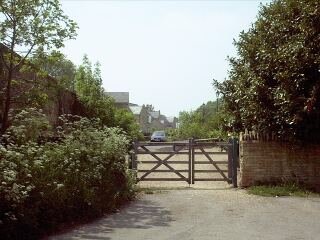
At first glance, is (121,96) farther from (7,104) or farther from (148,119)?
(7,104)

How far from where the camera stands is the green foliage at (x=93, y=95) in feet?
104

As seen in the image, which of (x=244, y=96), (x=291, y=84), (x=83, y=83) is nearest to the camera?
(x=291, y=84)

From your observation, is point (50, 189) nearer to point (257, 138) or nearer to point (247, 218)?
point (247, 218)

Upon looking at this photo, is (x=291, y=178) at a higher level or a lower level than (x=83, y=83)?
lower

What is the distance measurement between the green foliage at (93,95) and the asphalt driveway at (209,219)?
18211 millimetres

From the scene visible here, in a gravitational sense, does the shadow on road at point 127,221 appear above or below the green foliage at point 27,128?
below

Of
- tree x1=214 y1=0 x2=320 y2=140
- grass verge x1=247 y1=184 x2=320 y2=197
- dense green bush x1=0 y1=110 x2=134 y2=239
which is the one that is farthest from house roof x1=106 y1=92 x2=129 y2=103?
dense green bush x1=0 y1=110 x2=134 y2=239

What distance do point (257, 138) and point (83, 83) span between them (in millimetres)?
23263

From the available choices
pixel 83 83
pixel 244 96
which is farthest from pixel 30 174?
pixel 83 83

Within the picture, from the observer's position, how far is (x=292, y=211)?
10992 mm

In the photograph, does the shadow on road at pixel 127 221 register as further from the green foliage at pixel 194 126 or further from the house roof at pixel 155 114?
the house roof at pixel 155 114

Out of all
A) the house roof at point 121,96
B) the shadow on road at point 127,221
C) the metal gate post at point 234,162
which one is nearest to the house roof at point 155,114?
the house roof at point 121,96

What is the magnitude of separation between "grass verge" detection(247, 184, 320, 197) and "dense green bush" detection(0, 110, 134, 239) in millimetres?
3846

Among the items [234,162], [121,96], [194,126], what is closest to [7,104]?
[234,162]
